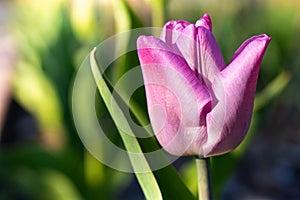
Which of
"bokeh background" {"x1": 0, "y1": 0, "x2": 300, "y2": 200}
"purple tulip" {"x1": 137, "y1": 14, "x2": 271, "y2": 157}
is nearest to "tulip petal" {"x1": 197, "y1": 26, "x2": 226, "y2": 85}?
"purple tulip" {"x1": 137, "y1": 14, "x2": 271, "y2": 157}

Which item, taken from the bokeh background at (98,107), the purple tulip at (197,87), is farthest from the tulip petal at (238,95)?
the bokeh background at (98,107)

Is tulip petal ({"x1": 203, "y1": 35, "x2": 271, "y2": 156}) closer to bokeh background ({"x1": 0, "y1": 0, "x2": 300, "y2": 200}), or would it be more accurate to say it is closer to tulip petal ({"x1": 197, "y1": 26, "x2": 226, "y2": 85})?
tulip petal ({"x1": 197, "y1": 26, "x2": 226, "y2": 85})

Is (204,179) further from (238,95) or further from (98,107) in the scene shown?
(98,107)

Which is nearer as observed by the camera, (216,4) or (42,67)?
(42,67)

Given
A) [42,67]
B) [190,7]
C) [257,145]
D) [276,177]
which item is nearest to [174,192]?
[42,67]

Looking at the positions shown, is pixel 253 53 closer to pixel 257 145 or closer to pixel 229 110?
pixel 229 110

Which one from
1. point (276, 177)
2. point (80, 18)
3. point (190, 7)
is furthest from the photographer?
point (190, 7)

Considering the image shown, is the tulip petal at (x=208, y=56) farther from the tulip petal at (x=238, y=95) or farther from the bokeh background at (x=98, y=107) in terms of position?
the bokeh background at (x=98, y=107)
